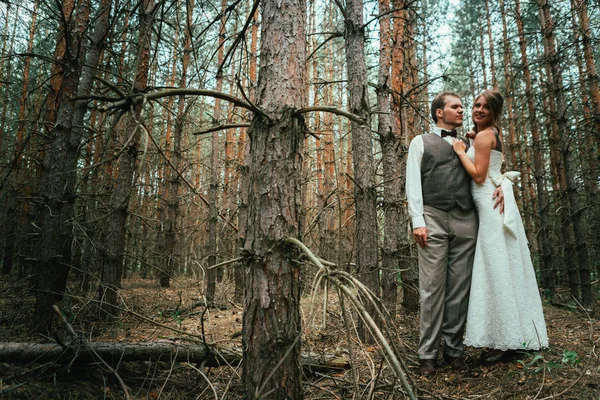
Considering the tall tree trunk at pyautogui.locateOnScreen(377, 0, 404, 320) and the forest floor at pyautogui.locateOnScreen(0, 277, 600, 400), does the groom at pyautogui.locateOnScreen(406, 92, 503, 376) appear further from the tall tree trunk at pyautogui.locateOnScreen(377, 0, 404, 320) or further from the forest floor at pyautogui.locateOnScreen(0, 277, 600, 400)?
the tall tree trunk at pyautogui.locateOnScreen(377, 0, 404, 320)

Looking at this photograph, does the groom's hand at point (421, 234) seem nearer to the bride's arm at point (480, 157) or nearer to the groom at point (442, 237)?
the groom at point (442, 237)


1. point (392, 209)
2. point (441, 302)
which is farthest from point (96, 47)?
point (441, 302)

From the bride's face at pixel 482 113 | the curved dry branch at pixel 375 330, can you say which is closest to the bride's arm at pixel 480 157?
the bride's face at pixel 482 113

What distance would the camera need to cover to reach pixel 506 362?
9.01 feet

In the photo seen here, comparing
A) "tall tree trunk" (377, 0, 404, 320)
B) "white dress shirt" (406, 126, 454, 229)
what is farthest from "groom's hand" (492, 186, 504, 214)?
"tall tree trunk" (377, 0, 404, 320)

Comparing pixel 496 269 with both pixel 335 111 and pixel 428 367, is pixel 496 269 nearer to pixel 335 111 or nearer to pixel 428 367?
pixel 428 367

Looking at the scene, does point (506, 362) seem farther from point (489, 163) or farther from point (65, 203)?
point (65, 203)

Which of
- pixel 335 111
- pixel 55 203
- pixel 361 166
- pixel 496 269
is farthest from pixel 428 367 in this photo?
pixel 55 203

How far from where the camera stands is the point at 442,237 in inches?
113

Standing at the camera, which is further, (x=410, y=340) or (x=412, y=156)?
(x=410, y=340)

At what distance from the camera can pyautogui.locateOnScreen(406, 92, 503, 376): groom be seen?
9.12 ft

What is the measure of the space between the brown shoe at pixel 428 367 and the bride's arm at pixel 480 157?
1495 millimetres

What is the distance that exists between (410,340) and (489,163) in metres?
1.97

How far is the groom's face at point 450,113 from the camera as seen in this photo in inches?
122
